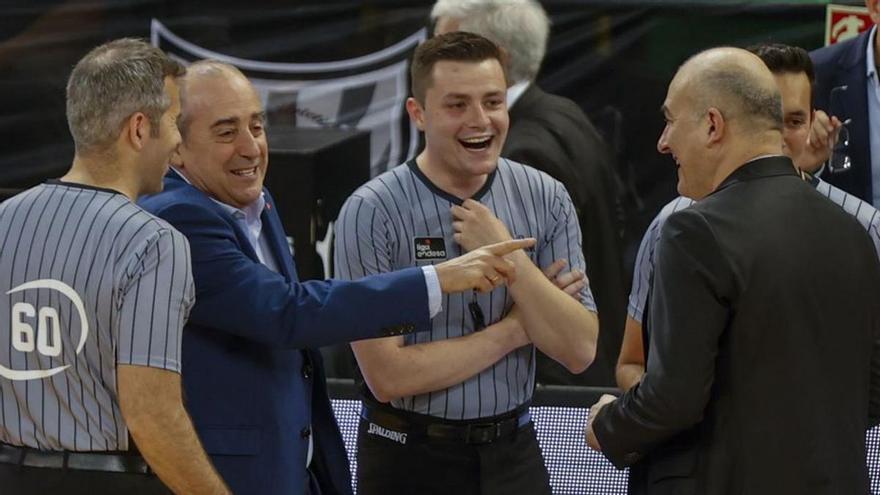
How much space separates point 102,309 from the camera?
2947 millimetres

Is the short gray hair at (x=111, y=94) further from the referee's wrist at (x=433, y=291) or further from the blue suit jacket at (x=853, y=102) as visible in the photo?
the blue suit jacket at (x=853, y=102)

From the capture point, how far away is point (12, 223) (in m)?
3.05

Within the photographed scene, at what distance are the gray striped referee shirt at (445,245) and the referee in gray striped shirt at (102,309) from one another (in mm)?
760

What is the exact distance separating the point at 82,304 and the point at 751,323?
144 cm

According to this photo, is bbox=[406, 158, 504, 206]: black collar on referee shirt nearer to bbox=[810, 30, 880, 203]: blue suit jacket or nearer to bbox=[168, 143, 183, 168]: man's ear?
bbox=[168, 143, 183, 168]: man's ear

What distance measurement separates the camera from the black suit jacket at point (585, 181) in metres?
5.62

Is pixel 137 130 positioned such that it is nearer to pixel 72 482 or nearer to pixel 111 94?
pixel 111 94

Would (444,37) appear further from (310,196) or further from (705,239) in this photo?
(310,196)

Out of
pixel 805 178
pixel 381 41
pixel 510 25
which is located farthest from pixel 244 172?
pixel 381 41

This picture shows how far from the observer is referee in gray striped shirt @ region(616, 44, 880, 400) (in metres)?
3.69

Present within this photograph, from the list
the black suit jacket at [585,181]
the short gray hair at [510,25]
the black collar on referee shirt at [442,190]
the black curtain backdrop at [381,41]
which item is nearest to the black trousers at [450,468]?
the black collar on referee shirt at [442,190]

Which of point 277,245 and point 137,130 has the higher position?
point 137,130

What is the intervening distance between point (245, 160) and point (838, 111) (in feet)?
7.72

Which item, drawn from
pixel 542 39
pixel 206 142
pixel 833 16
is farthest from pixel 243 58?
pixel 206 142
